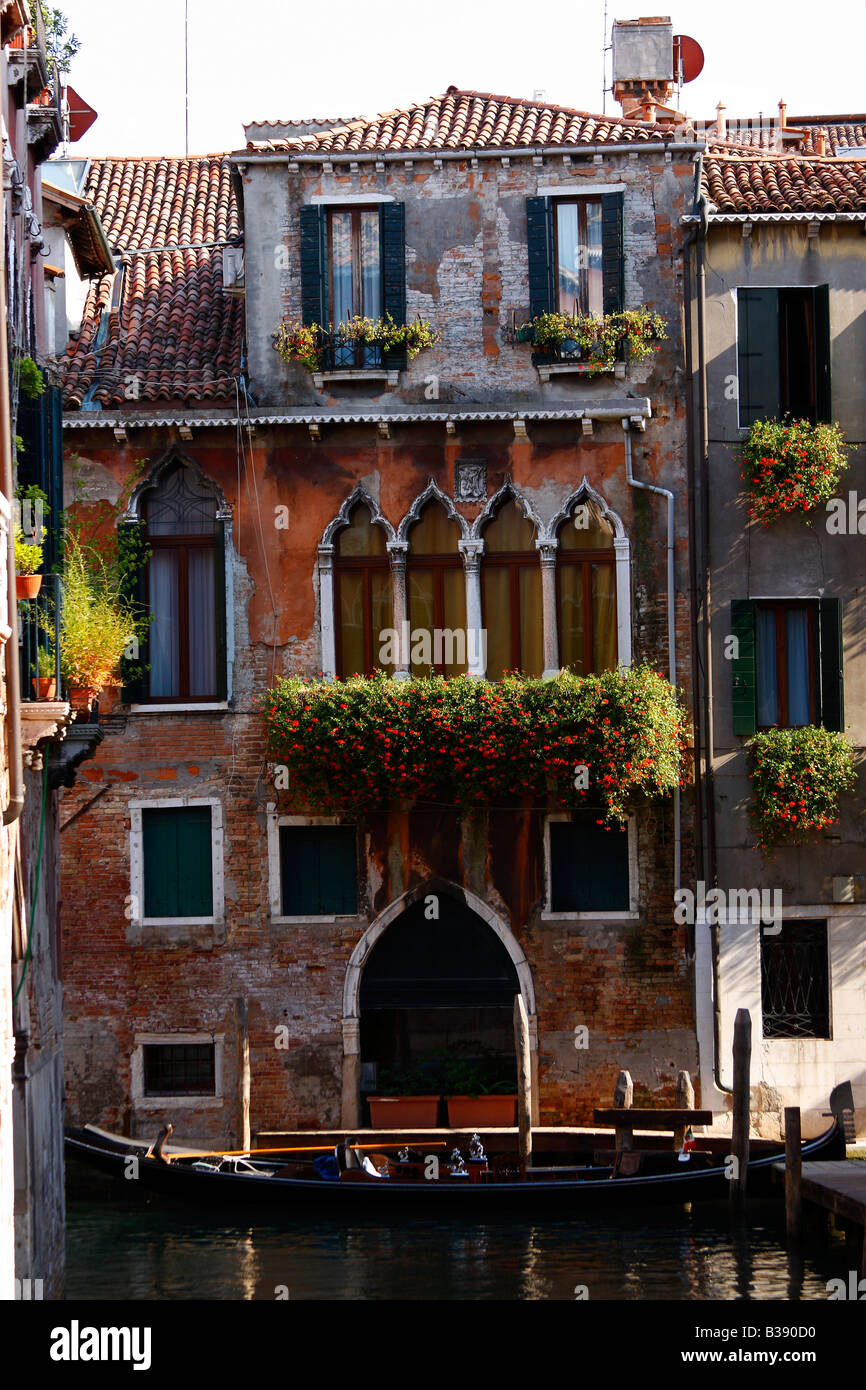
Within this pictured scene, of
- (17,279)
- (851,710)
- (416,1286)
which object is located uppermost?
(17,279)

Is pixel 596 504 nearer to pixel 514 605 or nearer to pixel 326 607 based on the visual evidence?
pixel 514 605

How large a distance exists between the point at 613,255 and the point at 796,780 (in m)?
5.13

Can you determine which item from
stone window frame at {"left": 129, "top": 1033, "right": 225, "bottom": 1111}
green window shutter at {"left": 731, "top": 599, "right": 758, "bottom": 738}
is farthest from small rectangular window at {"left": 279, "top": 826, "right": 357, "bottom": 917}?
green window shutter at {"left": 731, "top": 599, "right": 758, "bottom": 738}

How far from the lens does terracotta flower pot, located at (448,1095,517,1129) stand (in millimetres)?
17359

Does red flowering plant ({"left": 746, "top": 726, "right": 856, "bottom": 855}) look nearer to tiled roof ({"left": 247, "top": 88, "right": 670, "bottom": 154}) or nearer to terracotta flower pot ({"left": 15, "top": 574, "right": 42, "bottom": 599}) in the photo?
tiled roof ({"left": 247, "top": 88, "right": 670, "bottom": 154})

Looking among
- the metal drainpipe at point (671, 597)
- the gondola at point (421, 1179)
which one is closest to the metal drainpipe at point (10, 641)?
the gondola at point (421, 1179)

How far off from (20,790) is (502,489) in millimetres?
9224

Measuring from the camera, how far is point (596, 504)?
1798 centimetres

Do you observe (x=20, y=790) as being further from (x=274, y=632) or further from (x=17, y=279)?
(x=274, y=632)

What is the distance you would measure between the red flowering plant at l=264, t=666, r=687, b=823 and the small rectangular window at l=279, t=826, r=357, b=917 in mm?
701

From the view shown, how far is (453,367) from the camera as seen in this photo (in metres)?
18.1

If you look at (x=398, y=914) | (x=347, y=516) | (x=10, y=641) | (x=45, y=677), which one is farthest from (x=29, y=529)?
(x=398, y=914)

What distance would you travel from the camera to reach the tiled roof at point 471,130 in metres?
18.1
